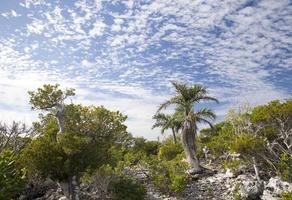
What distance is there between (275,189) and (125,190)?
8.29 meters

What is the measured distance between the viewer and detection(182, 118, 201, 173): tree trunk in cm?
2519

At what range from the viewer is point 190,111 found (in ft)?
82.9

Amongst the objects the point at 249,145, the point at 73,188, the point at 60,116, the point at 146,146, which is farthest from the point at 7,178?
the point at 146,146

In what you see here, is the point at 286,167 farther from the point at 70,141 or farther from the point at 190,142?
Result: the point at 70,141

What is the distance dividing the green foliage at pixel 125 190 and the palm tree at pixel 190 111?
6.66 meters

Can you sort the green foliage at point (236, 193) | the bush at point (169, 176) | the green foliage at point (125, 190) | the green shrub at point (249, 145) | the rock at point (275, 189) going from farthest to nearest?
the green shrub at point (249, 145) → the bush at point (169, 176) → the green foliage at point (236, 193) → the green foliage at point (125, 190) → the rock at point (275, 189)

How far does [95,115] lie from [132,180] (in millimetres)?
4423

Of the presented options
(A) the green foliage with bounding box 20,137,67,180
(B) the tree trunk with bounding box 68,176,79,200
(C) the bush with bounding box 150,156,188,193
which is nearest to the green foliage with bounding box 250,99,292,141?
(C) the bush with bounding box 150,156,188,193

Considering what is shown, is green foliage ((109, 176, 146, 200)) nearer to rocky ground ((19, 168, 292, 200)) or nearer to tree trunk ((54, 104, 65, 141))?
rocky ground ((19, 168, 292, 200))

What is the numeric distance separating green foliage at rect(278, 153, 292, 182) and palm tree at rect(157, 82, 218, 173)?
6400mm

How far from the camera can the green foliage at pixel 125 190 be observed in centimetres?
1909

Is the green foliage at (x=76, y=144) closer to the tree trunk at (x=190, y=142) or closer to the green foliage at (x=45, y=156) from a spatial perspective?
the green foliage at (x=45, y=156)

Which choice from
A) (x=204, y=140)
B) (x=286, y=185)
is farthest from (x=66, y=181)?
(x=204, y=140)

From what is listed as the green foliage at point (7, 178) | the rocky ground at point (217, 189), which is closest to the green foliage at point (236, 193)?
the rocky ground at point (217, 189)
